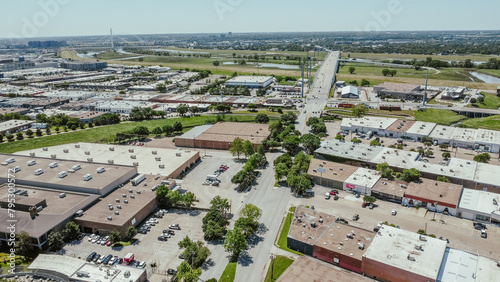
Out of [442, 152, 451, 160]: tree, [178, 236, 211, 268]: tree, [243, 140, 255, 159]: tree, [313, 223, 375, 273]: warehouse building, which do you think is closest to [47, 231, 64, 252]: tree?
[178, 236, 211, 268]: tree

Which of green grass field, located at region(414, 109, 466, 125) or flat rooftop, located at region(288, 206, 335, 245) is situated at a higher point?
green grass field, located at region(414, 109, 466, 125)

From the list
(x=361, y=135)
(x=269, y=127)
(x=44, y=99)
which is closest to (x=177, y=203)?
(x=269, y=127)

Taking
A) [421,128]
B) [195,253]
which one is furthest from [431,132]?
[195,253]

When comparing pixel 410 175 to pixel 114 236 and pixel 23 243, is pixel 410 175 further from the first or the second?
pixel 23 243

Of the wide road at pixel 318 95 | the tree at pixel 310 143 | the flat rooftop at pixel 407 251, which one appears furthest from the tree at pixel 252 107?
the flat rooftop at pixel 407 251

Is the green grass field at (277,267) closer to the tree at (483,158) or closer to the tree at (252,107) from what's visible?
the tree at (483,158)

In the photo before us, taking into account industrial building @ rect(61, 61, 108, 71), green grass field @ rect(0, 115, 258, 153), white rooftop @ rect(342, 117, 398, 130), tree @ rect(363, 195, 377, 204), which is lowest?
tree @ rect(363, 195, 377, 204)

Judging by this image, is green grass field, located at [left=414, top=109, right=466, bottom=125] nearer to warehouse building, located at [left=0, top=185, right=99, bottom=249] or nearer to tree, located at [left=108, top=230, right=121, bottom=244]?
tree, located at [left=108, top=230, right=121, bottom=244]
